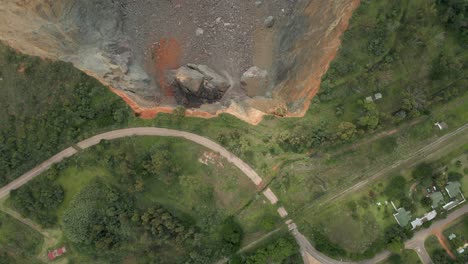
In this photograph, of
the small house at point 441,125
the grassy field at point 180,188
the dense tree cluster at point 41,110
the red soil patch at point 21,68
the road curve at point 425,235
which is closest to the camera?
the road curve at point 425,235

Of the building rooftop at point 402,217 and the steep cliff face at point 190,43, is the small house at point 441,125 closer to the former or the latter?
the building rooftop at point 402,217

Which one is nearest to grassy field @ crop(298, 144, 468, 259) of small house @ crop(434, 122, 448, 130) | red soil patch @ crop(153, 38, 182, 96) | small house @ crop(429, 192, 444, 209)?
small house @ crop(429, 192, 444, 209)

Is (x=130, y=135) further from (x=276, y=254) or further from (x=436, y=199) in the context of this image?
(x=436, y=199)

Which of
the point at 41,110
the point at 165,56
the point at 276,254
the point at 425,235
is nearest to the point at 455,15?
the point at 425,235

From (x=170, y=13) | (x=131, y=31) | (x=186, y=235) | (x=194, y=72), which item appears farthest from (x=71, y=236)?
(x=170, y=13)

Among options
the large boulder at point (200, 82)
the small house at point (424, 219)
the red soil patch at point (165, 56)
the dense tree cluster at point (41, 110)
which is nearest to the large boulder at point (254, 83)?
the large boulder at point (200, 82)
